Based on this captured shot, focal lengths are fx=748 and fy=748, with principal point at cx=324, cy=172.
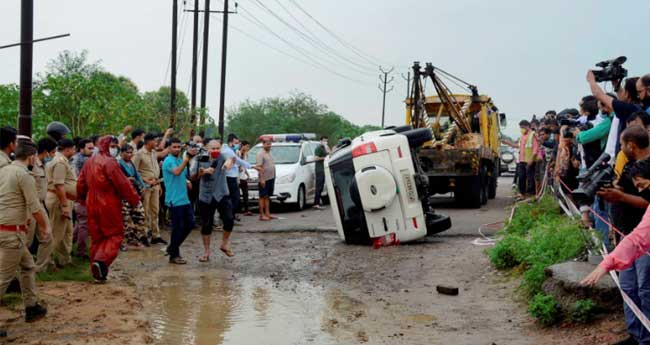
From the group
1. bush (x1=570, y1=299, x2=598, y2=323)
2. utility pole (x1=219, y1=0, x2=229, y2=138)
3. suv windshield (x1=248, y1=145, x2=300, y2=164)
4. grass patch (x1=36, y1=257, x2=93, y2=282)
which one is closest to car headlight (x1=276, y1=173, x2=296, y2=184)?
suv windshield (x1=248, y1=145, x2=300, y2=164)

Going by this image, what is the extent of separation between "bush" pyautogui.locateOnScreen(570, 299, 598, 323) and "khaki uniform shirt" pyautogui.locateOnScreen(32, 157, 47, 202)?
5.68m

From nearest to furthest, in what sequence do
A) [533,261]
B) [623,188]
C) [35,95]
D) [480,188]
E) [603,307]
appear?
[623,188], [603,307], [533,261], [480,188], [35,95]

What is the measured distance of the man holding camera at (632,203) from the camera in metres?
5.23

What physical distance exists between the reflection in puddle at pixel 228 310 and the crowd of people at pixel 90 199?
919 millimetres

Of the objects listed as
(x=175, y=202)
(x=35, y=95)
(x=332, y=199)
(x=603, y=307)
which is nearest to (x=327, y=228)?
(x=332, y=199)

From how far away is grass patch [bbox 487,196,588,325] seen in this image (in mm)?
7500

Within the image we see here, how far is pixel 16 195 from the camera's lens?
667 cm

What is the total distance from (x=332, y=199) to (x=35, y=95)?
1418 centimetres

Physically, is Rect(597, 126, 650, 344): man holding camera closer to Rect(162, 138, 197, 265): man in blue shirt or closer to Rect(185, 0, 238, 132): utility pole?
Rect(162, 138, 197, 265): man in blue shirt

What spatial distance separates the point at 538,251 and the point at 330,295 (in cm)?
236

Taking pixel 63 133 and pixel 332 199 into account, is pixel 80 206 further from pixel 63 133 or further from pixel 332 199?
pixel 332 199

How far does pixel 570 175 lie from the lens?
10.1m

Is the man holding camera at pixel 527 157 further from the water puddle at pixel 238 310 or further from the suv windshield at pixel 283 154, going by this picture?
the water puddle at pixel 238 310

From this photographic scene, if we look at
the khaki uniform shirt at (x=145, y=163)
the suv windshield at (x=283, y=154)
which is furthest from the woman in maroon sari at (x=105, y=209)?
the suv windshield at (x=283, y=154)
